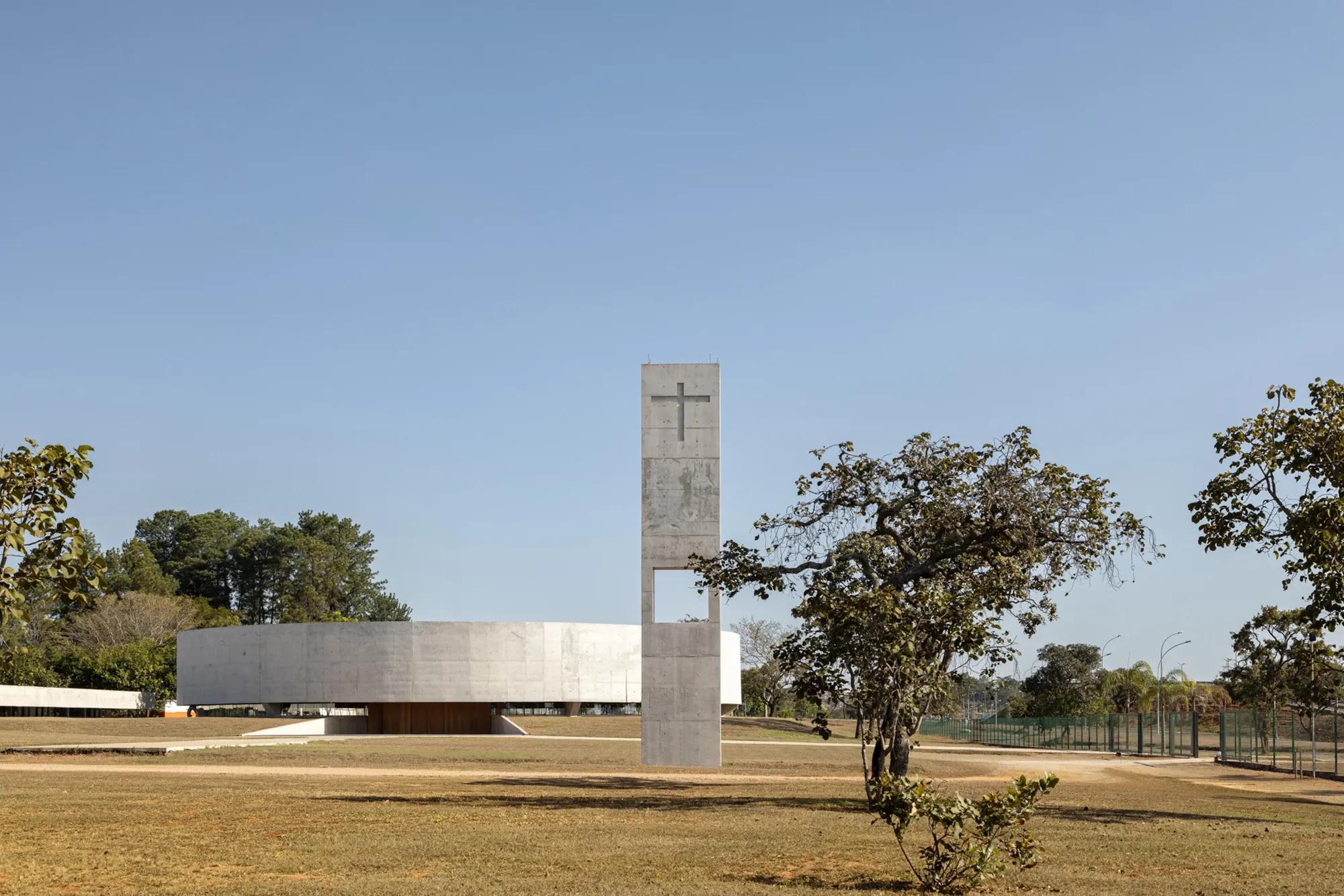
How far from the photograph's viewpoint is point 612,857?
15.7 meters

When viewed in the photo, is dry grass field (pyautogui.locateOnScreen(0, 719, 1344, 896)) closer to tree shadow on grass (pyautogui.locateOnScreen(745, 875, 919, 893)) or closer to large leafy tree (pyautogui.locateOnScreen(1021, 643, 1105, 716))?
tree shadow on grass (pyautogui.locateOnScreen(745, 875, 919, 893))

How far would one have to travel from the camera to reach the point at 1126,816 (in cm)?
2345

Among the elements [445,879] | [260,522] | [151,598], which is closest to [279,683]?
[151,598]

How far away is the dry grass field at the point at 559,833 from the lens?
13641mm

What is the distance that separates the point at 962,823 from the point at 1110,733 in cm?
5825

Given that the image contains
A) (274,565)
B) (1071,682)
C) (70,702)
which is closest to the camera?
(70,702)

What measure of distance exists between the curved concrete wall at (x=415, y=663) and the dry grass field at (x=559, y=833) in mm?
42091

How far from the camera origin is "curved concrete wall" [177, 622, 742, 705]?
7906 centimetres

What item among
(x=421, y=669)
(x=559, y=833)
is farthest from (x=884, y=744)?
(x=421, y=669)

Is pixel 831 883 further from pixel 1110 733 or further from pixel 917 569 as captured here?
pixel 1110 733

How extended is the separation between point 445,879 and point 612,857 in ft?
9.00

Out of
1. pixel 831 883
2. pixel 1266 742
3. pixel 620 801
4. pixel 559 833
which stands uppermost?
pixel 831 883

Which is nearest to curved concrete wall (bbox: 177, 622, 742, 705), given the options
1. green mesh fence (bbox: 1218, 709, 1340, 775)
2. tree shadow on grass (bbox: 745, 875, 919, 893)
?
green mesh fence (bbox: 1218, 709, 1340, 775)

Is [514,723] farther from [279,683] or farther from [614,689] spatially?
[279,683]
